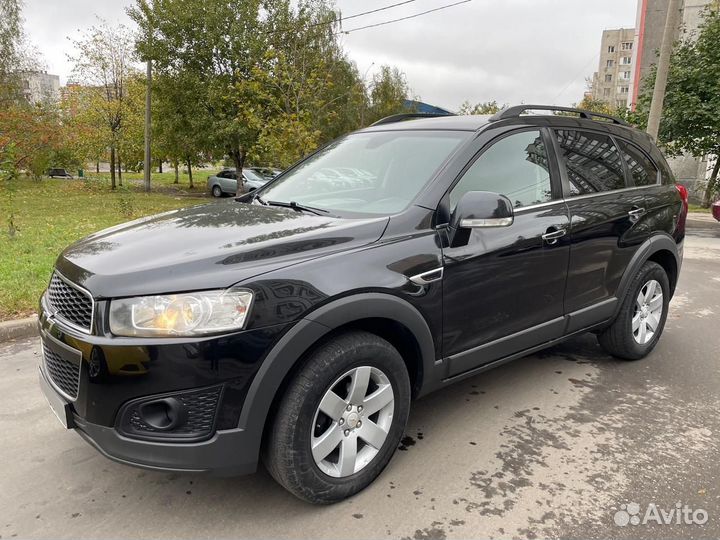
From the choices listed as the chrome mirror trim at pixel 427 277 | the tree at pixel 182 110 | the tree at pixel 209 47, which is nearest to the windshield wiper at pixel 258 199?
the chrome mirror trim at pixel 427 277

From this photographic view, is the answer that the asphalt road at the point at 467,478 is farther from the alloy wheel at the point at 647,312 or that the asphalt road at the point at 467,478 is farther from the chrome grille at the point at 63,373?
the chrome grille at the point at 63,373

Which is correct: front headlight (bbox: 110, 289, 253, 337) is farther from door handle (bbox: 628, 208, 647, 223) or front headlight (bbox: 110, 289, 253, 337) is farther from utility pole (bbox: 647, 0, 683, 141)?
utility pole (bbox: 647, 0, 683, 141)

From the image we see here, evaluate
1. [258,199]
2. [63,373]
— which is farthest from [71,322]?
[258,199]

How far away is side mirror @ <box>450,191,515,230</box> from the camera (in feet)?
8.56

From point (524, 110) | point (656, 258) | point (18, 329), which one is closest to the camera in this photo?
point (524, 110)

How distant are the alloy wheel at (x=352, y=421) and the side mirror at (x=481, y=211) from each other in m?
0.84

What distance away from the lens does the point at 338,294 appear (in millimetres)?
2283

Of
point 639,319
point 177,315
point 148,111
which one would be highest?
point 148,111

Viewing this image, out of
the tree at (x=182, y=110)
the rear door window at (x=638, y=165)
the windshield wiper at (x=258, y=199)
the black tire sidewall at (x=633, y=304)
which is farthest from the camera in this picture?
the tree at (x=182, y=110)

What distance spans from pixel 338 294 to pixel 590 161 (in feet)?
7.65

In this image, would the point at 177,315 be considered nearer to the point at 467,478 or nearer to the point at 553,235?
the point at 467,478

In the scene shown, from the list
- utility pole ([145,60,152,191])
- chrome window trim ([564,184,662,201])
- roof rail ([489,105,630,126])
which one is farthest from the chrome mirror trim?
utility pole ([145,60,152,191])

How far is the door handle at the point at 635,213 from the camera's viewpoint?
3.81m

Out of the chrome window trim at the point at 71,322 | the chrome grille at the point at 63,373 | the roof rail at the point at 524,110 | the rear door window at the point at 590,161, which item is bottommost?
the chrome grille at the point at 63,373
